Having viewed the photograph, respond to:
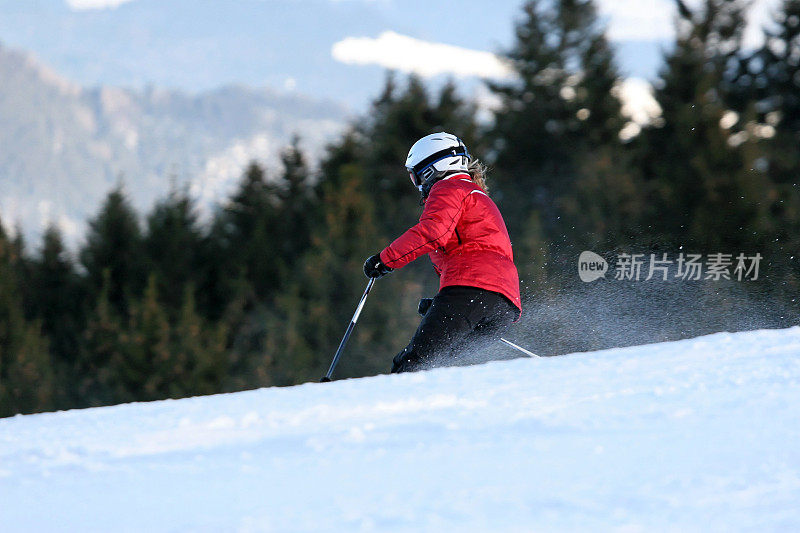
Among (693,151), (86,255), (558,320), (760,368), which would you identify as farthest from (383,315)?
(760,368)

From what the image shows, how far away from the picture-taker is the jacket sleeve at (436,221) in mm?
3979

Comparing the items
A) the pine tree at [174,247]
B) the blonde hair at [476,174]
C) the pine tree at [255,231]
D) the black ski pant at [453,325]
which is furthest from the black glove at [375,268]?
the pine tree at [174,247]

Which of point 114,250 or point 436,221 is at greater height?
point 114,250

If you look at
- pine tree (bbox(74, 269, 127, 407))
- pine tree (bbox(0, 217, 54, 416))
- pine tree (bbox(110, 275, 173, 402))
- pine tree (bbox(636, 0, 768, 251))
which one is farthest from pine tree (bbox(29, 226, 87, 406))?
pine tree (bbox(636, 0, 768, 251))

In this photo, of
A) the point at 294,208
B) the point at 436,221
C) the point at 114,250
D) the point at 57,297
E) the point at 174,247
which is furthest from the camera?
the point at 57,297

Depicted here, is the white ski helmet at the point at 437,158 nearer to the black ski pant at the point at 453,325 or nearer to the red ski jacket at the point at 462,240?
the red ski jacket at the point at 462,240

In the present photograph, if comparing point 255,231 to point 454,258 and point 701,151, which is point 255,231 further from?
point 454,258

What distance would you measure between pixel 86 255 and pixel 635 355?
83.2 feet

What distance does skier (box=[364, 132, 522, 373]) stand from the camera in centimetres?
399

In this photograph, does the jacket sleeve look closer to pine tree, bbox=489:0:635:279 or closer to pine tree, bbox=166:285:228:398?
pine tree, bbox=489:0:635:279

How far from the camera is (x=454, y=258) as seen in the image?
13.7ft

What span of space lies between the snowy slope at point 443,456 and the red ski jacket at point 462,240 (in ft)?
2.89

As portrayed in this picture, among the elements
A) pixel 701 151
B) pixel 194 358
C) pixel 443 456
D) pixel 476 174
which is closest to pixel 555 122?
pixel 701 151

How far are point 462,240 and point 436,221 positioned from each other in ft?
0.72
